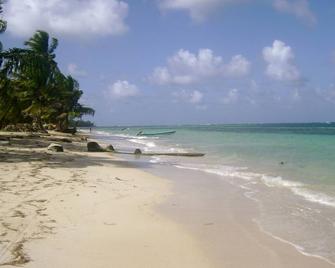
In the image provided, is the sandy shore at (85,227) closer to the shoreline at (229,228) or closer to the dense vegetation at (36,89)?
the shoreline at (229,228)

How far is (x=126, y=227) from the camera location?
696cm

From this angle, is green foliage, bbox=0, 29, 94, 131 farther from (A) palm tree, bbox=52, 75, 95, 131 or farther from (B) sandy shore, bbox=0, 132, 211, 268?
(B) sandy shore, bbox=0, 132, 211, 268

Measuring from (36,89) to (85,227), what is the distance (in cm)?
Answer: 3409

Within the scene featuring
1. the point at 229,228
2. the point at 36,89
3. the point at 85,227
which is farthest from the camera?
the point at 36,89

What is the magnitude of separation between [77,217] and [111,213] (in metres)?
0.79

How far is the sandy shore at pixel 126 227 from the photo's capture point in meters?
5.39

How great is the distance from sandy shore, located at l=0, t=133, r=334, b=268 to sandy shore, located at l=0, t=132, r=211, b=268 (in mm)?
12

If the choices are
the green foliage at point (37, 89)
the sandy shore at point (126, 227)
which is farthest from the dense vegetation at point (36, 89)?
the sandy shore at point (126, 227)

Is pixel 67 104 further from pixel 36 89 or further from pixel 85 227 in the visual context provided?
pixel 85 227

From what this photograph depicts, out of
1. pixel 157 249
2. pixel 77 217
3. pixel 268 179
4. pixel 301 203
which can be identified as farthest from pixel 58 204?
pixel 268 179

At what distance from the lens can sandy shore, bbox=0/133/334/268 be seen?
539 cm

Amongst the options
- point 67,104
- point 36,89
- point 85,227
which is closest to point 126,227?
point 85,227

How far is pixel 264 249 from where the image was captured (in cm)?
608

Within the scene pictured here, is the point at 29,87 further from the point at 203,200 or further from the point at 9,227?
the point at 9,227
